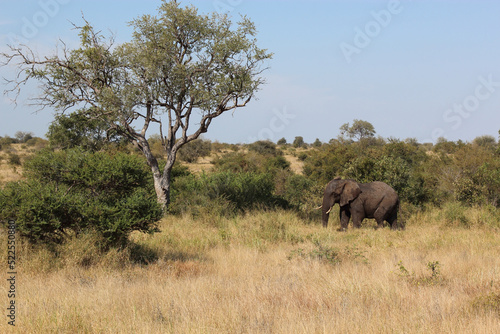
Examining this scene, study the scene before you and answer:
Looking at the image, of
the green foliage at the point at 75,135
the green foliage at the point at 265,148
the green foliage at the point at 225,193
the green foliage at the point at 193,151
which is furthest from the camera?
the green foliage at the point at 265,148

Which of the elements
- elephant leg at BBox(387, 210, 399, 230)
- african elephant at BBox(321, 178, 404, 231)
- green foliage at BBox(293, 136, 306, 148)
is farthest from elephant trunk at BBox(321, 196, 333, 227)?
green foliage at BBox(293, 136, 306, 148)

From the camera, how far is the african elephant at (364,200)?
12469mm

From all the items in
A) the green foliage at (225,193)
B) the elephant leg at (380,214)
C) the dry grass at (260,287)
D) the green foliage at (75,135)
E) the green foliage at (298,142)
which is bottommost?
the dry grass at (260,287)

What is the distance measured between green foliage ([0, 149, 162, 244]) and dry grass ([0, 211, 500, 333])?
426 mm

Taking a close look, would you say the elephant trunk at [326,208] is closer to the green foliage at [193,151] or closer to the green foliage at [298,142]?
the green foliage at [193,151]

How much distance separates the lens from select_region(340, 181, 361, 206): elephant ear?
12.5m

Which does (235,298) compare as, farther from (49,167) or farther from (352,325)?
(49,167)

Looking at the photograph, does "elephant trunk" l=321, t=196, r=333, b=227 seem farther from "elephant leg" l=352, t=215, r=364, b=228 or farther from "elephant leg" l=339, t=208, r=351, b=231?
"elephant leg" l=352, t=215, r=364, b=228

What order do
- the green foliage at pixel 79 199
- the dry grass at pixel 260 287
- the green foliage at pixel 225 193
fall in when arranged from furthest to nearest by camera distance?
the green foliage at pixel 225 193 < the green foliage at pixel 79 199 < the dry grass at pixel 260 287

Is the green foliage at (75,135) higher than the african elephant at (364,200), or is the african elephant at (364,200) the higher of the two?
the green foliage at (75,135)

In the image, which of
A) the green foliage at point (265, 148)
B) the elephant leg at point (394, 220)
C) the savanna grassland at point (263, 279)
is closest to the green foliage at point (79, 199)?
the savanna grassland at point (263, 279)

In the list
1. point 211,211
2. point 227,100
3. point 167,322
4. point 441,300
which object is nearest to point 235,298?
point 167,322

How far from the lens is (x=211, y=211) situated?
14375 millimetres

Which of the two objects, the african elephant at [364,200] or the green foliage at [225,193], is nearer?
the african elephant at [364,200]
